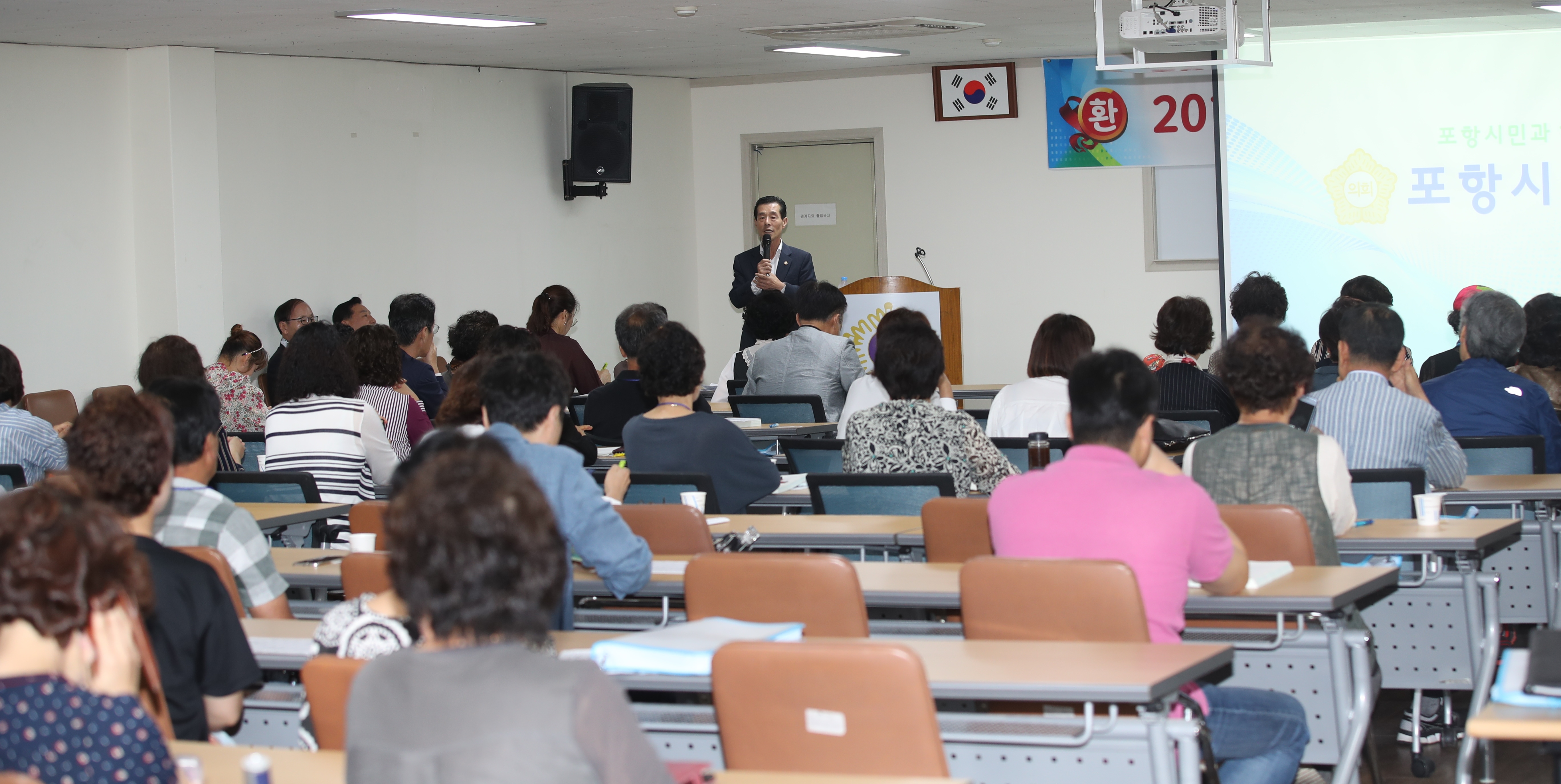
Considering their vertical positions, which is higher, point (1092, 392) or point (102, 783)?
point (1092, 392)

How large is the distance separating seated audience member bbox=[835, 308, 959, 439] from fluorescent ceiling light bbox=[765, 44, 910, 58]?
3986 mm

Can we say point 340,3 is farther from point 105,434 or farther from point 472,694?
point 472,694

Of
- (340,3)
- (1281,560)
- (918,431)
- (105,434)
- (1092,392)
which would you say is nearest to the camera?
(105,434)

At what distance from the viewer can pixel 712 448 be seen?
4.54m

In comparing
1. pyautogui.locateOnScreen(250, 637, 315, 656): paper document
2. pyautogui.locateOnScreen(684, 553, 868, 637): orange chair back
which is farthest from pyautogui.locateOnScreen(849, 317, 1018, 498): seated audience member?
pyautogui.locateOnScreen(250, 637, 315, 656): paper document

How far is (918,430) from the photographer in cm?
430

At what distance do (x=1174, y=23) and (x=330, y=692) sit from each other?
5860 millimetres

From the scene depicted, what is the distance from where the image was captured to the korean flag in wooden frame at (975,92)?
1042 cm

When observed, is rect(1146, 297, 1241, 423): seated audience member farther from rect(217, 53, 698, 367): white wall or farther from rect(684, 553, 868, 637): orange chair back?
rect(217, 53, 698, 367): white wall

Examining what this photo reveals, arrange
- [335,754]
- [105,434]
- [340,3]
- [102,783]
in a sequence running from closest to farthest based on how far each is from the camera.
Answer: [102,783] < [335,754] < [105,434] < [340,3]

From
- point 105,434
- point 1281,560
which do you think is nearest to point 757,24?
point 1281,560

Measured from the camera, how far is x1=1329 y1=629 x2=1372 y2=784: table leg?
3.04 meters

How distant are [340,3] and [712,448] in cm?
359

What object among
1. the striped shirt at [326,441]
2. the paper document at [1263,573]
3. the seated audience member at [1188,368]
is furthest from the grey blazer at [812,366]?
the paper document at [1263,573]
